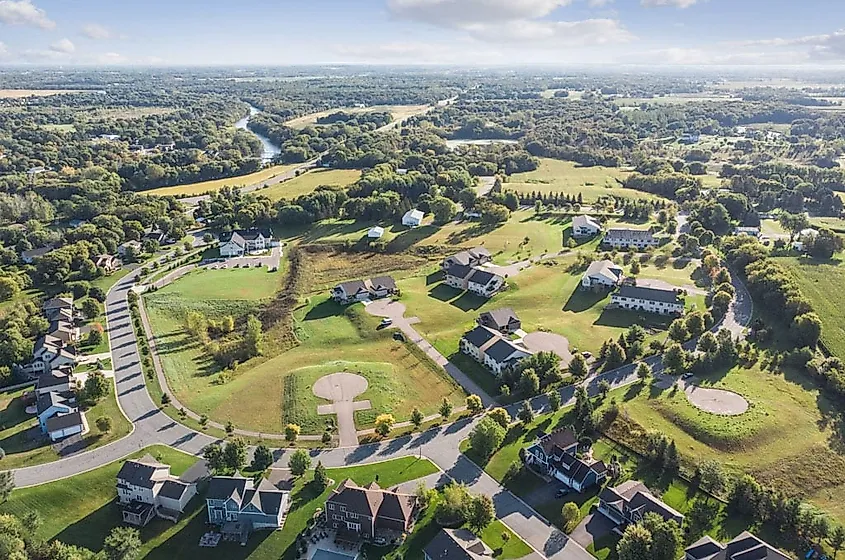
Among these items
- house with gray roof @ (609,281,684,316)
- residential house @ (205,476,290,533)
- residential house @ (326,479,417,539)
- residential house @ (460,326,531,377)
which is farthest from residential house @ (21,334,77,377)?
house with gray roof @ (609,281,684,316)

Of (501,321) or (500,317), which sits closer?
(501,321)

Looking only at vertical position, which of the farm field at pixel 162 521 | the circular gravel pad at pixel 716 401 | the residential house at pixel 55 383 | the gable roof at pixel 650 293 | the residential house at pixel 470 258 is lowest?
the farm field at pixel 162 521

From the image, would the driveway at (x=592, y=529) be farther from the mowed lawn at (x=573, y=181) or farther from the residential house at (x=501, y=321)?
the mowed lawn at (x=573, y=181)

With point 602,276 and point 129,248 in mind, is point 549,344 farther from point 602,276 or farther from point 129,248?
point 129,248

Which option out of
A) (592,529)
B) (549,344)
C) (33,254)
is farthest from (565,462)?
(33,254)

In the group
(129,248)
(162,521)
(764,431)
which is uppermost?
(129,248)

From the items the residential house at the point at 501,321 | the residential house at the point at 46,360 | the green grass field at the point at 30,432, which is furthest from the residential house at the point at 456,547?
the residential house at the point at 46,360
